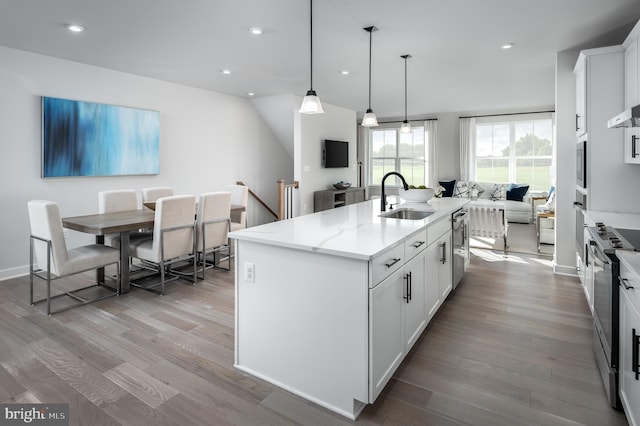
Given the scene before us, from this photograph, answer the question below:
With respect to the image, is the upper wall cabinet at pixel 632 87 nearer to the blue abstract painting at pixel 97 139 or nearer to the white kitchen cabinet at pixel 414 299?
the white kitchen cabinet at pixel 414 299

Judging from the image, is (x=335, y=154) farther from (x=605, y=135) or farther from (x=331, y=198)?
(x=605, y=135)

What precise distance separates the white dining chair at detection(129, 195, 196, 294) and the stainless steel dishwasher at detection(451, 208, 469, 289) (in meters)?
2.68

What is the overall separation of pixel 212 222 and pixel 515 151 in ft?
24.5

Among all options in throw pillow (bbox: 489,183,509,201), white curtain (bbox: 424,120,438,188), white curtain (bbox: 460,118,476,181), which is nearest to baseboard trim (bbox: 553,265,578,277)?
throw pillow (bbox: 489,183,509,201)

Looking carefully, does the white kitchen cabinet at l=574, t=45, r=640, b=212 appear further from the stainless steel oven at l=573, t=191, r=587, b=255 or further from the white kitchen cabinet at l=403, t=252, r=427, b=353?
the white kitchen cabinet at l=403, t=252, r=427, b=353

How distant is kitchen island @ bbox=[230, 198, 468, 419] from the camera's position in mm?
1853

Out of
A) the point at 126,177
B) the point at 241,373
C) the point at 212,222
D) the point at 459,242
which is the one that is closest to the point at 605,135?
the point at 459,242

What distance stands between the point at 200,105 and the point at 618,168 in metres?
5.77

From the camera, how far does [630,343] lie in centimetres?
166

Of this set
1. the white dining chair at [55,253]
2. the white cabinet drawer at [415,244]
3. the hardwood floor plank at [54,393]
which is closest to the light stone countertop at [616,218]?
the white cabinet drawer at [415,244]

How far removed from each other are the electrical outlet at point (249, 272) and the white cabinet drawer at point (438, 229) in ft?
4.21

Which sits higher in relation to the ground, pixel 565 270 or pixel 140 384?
pixel 565 270

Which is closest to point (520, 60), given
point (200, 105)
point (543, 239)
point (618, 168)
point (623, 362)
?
point (618, 168)

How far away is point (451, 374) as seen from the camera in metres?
2.30
